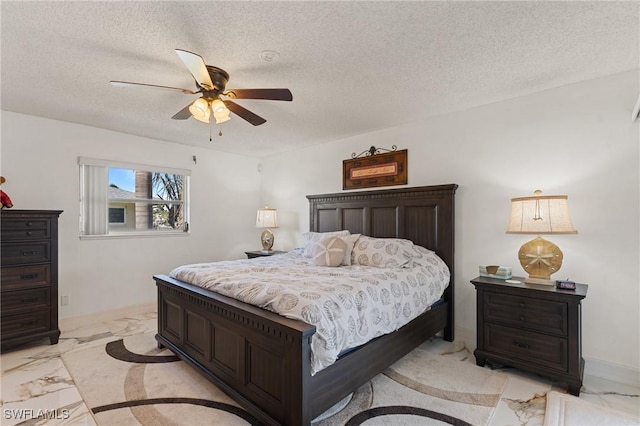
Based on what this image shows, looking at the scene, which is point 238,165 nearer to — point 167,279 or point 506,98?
point 167,279

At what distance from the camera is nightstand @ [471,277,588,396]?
2.24m

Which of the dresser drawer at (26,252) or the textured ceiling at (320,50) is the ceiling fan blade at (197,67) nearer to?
the textured ceiling at (320,50)

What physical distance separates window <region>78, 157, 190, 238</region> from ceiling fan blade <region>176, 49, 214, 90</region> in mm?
2641

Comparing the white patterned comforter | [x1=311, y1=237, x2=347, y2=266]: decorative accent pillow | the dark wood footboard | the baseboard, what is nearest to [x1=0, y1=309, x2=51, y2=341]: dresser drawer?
the dark wood footboard

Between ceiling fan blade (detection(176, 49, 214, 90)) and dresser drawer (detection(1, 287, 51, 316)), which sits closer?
ceiling fan blade (detection(176, 49, 214, 90))

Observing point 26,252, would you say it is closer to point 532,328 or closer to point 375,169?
point 375,169

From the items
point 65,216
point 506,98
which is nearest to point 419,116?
point 506,98

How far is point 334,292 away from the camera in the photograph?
202 centimetres

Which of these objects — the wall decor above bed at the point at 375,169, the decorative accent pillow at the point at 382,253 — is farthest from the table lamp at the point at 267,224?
the decorative accent pillow at the point at 382,253

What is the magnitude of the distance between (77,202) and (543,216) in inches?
192

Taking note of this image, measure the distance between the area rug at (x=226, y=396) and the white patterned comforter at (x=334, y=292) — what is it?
455mm

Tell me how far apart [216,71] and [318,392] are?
226 centimetres

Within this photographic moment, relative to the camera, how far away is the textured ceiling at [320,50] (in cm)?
174

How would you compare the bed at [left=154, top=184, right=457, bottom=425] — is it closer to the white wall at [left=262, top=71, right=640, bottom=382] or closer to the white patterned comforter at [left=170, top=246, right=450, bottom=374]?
the white patterned comforter at [left=170, top=246, right=450, bottom=374]
